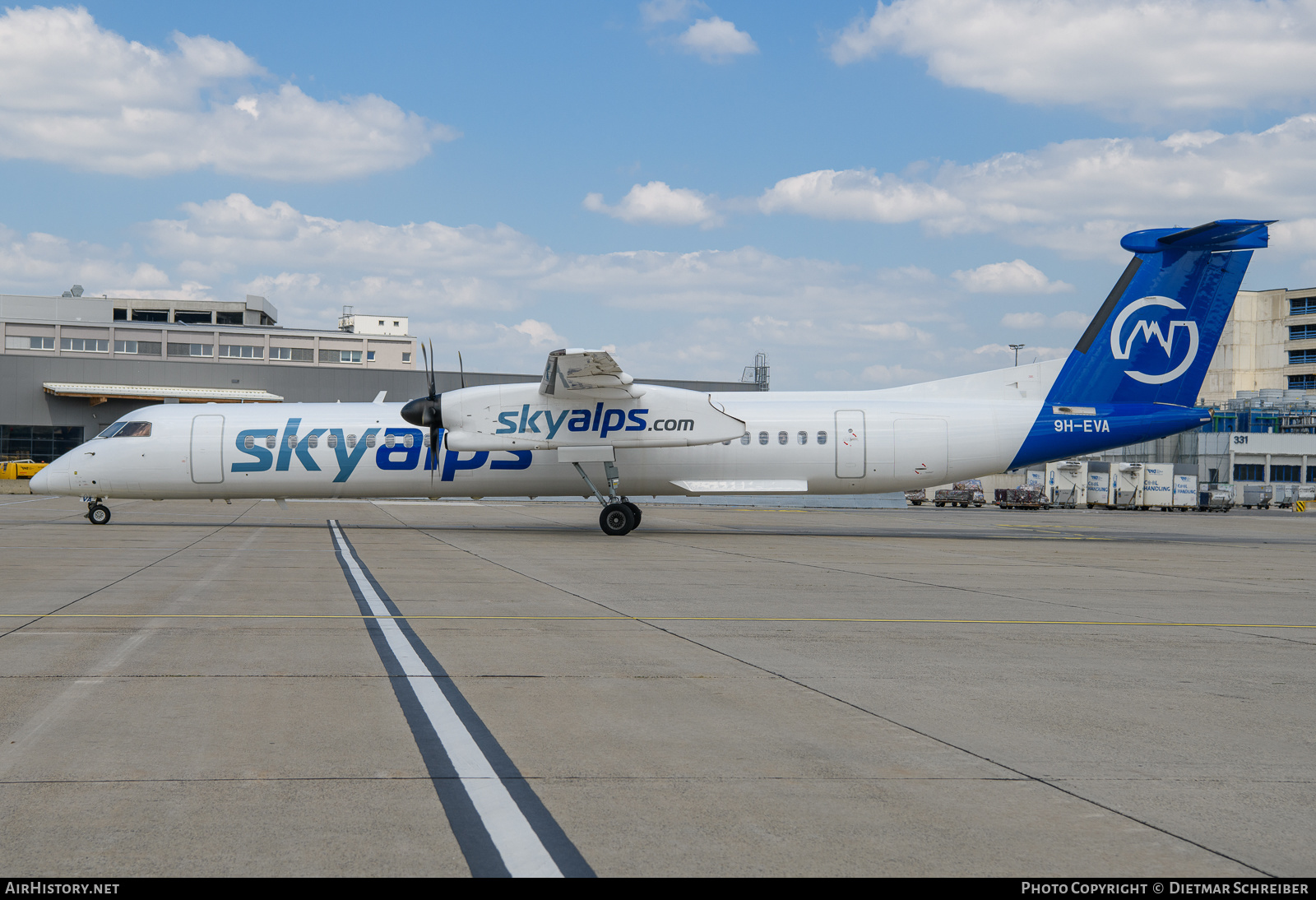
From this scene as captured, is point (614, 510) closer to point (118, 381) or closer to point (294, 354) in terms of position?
point (118, 381)

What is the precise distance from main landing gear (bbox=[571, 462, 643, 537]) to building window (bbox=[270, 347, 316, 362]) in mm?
63514

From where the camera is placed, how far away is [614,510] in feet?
82.1

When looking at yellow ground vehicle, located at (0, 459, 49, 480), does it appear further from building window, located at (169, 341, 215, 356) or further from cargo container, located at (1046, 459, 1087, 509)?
cargo container, located at (1046, 459, 1087, 509)

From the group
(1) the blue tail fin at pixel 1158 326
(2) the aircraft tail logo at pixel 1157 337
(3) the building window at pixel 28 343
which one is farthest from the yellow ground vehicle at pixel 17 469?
(2) the aircraft tail logo at pixel 1157 337

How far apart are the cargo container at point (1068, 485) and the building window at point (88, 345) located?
214 ft

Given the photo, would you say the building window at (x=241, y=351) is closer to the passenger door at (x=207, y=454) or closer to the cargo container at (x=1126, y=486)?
the passenger door at (x=207, y=454)

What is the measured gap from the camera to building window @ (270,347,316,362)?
268ft

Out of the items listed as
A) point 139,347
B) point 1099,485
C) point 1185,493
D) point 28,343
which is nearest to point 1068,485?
point 1099,485

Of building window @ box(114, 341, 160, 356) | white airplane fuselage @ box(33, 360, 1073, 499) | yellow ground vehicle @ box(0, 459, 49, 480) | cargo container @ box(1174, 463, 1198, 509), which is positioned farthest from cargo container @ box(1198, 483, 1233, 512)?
building window @ box(114, 341, 160, 356)

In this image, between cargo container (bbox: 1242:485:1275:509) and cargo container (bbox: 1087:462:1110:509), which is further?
cargo container (bbox: 1242:485:1275:509)

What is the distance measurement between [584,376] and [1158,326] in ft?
47.4

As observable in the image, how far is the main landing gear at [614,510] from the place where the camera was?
25.0 m
